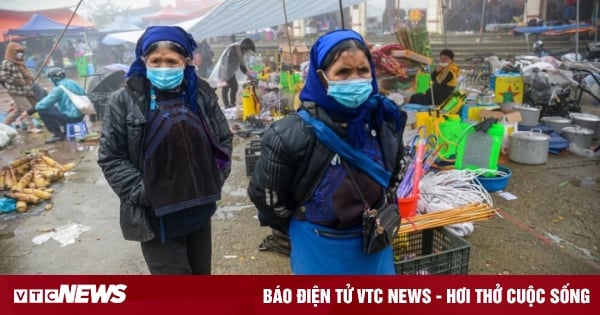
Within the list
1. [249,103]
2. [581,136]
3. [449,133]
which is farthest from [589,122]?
[249,103]

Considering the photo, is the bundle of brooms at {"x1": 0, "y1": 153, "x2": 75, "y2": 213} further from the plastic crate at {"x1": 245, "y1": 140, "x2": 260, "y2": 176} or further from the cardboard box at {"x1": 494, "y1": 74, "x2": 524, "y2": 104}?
the cardboard box at {"x1": 494, "y1": 74, "x2": 524, "y2": 104}

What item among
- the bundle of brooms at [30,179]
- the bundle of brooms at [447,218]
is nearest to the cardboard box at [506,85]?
the bundle of brooms at [447,218]

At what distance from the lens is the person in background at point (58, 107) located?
7.93 m

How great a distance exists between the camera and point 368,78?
5.84 feet

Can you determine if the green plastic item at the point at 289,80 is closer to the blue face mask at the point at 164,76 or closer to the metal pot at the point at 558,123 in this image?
the metal pot at the point at 558,123

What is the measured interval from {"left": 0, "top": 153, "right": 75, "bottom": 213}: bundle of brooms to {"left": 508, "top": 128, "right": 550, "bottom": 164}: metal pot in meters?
5.91

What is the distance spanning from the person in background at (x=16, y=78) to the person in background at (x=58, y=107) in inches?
44.7

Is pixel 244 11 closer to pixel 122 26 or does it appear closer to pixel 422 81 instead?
pixel 422 81

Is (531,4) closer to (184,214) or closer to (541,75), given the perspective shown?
(541,75)

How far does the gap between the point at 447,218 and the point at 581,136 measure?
4.10 metres

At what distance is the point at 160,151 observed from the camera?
78.4 inches

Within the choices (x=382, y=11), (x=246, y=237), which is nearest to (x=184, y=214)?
(x=246, y=237)

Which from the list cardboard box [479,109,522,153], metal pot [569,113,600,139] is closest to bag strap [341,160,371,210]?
cardboard box [479,109,522,153]

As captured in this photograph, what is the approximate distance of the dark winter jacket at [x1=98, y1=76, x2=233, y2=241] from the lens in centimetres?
199
